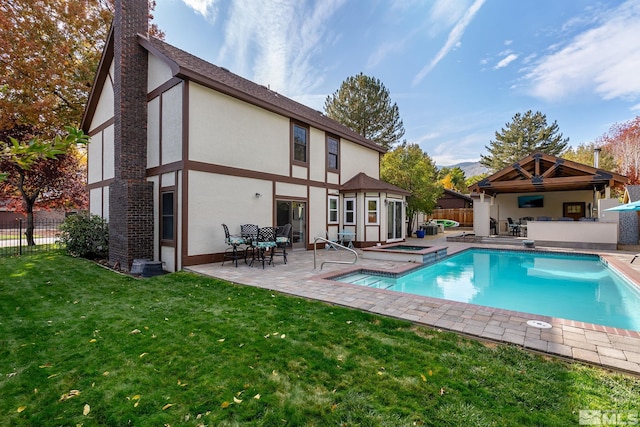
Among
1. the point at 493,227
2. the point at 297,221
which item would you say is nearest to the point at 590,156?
the point at 493,227

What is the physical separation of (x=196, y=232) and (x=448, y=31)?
13975 millimetres

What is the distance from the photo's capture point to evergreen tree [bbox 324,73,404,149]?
28.2 m

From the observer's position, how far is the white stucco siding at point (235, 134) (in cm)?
862

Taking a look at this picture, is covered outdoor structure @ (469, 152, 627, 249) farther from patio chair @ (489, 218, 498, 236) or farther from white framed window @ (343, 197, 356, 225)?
white framed window @ (343, 197, 356, 225)

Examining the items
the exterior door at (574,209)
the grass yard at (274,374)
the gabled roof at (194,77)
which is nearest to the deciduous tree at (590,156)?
the exterior door at (574,209)

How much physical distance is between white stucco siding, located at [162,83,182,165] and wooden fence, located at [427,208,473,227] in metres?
24.5

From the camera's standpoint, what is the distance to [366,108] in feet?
92.7

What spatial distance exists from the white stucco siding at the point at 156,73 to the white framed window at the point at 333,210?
25.9ft

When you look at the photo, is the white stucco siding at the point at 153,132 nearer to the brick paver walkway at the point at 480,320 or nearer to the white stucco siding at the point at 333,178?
the brick paver walkway at the point at 480,320

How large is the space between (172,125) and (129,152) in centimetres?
166

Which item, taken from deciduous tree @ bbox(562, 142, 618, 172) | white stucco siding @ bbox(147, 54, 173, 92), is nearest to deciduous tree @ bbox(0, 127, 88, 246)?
white stucco siding @ bbox(147, 54, 173, 92)

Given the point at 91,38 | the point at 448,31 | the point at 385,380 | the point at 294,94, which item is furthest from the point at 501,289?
the point at 91,38

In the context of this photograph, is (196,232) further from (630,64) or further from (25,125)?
(630,64)

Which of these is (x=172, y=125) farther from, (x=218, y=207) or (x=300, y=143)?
(x=300, y=143)
